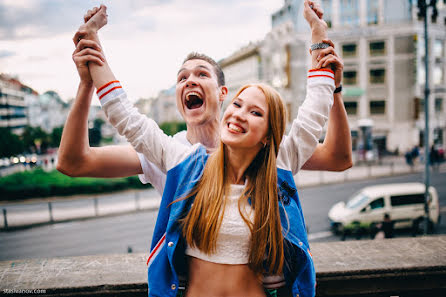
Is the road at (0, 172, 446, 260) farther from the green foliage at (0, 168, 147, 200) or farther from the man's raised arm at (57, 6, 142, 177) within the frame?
the man's raised arm at (57, 6, 142, 177)

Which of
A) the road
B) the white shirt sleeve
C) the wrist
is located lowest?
the road

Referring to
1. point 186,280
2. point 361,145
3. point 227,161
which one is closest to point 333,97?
point 227,161

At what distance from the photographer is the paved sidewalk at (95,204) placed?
13984 mm

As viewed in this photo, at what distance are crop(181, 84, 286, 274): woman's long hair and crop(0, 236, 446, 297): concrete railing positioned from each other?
71 centimetres

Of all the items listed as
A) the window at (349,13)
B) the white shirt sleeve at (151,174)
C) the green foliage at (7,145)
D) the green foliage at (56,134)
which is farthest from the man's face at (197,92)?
the green foliage at (7,145)

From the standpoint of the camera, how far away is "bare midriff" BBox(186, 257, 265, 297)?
141 cm

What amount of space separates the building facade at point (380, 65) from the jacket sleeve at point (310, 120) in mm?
26422

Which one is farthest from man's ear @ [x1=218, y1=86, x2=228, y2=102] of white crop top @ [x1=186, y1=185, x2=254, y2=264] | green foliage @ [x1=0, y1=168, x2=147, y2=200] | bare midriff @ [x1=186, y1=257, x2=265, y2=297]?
green foliage @ [x1=0, y1=168, x2=147, y2=200]

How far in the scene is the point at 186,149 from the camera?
152 cm

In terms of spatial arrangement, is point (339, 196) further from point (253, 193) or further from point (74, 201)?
point (253, 193)

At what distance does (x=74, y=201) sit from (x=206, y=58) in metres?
18.2

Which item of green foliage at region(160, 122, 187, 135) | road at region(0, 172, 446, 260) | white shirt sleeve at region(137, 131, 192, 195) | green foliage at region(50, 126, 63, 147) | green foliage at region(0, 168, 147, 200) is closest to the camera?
white shirt sleeve at region(137, 131, 192, 195)

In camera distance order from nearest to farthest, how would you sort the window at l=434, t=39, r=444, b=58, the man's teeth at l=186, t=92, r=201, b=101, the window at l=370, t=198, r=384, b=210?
the man's teeth at l=186, t=92, r=201, b=101
the window at l=370, t=198, r=384, b=210
the window at l=434, t=39, r=444, b=58

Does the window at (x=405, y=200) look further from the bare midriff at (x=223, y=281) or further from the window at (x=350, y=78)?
the window at (x=350, y=78)
